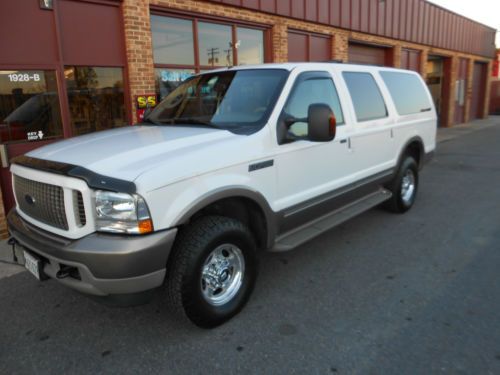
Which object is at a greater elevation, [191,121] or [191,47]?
[191,47]

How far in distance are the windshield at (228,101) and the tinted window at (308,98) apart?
0.19 metres

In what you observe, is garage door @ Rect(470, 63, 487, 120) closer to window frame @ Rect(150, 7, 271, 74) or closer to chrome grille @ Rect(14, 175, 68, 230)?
window frame @ Rect(150, 7, 271, 74)

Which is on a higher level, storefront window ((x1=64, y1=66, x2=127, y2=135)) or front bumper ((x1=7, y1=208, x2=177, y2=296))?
storefront window ((x1=64, y1=66, x2=127, y2=135))

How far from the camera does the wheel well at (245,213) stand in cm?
311

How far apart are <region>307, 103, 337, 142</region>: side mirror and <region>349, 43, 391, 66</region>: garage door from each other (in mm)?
9786

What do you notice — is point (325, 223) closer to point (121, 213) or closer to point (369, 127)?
point (369, 127)

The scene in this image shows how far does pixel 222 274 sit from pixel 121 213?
1.03 m

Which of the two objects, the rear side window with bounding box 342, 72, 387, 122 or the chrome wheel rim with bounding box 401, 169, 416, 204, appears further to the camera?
the chrome wheel rim with bounding box 401, 169, 416, 204

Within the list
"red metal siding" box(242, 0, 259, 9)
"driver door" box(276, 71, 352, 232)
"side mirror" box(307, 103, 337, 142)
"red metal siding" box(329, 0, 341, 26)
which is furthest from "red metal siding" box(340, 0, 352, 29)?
"side mirror" box(307, 103, 337, 142)

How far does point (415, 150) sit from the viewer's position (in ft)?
19.6

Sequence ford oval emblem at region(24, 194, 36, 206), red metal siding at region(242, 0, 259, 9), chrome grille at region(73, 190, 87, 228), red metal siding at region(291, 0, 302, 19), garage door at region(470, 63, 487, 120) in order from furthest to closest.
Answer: garage door at region(470, 63, 487, 120) < red metal siding at region(291, 0, 302, 19) < red metal siding at region(242, 0, 259, 9) < ford oval emblem at region(24, 194, 36, 206) < chrome grille at region(73, 190, 87, 228)

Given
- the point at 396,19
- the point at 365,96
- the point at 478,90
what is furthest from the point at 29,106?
the point at 478,90

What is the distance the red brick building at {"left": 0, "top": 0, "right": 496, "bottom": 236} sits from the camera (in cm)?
536

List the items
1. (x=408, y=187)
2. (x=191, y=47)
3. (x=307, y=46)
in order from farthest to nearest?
(x=307, y=46) → (x=191, y=47) → (x=408, y=187)
